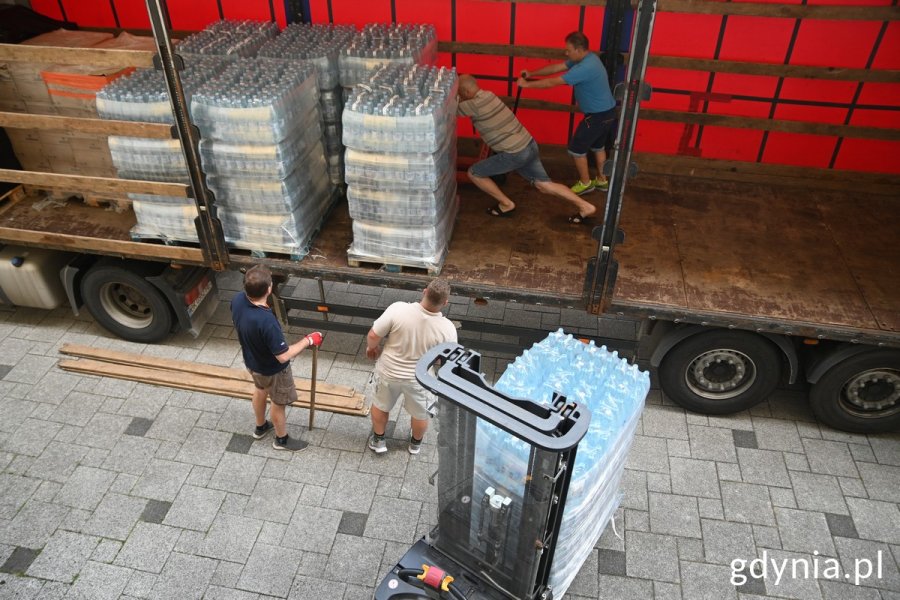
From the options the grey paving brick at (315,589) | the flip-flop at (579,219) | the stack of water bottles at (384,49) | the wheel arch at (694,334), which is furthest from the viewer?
the flip-flop at (579,219)

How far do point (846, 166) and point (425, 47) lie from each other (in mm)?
4783

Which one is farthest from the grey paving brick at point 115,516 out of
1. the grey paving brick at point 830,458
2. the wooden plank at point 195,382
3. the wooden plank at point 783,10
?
the wooden plank at point 783,10

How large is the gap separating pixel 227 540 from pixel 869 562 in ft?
15.9

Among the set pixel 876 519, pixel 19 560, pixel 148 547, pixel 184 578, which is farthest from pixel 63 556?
pixel 876 519

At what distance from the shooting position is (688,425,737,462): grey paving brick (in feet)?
19.4

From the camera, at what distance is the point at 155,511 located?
5.38m

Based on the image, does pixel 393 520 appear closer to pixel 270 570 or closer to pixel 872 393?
pixel 270 570

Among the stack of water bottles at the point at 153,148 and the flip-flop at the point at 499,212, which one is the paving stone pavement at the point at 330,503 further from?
the flip-flop at the point at 499,212

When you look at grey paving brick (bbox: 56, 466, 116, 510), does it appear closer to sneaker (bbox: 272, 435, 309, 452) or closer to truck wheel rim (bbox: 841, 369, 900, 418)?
sneaker (bbox: 272, 435, 309, 452)

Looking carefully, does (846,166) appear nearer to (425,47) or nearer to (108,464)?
(425,47)

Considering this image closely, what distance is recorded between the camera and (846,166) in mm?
7473

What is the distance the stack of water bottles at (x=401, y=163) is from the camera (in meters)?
5.45

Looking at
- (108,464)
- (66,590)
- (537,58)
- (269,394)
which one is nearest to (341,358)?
(269,394)

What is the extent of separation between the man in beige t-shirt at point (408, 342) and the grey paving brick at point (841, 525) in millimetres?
3296
